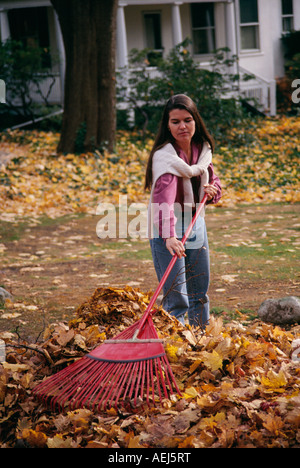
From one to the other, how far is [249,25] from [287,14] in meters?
2.13

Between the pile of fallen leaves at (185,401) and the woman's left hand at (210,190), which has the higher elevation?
the woman's left hand at (210,190)

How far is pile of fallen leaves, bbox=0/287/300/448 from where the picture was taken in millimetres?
2643

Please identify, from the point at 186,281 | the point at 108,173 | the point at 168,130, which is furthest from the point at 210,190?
the point at 108,173

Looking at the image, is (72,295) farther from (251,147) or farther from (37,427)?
(251,147)

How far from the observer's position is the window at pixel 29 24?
59.9 feet

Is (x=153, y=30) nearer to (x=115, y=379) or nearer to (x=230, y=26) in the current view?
(x=230, y=26)

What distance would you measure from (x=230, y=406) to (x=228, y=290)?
2473mm

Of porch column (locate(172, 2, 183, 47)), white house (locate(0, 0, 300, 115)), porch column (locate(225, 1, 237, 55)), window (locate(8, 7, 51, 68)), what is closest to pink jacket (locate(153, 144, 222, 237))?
white house (locate(0, 0, 300, 115))

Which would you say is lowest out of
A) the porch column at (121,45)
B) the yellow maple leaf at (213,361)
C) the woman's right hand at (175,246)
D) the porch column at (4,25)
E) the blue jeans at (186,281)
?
the yellow maple leaf at (213,361)

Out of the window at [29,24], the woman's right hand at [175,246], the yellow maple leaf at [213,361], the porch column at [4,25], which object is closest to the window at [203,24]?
the window at [29,24]

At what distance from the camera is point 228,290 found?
17.2ft

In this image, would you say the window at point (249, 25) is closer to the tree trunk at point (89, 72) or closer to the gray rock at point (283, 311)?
the tree trunk at point (89, 72)

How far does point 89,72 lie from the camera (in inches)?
467

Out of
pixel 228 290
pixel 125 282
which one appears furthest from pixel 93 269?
pixel 228 290
